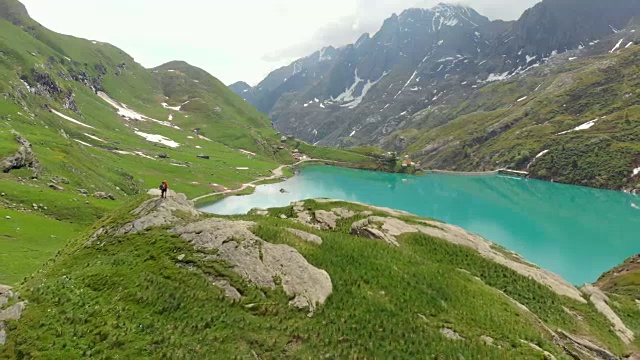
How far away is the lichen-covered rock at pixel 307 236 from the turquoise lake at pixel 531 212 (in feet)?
236

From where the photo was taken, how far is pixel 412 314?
22.2 meters

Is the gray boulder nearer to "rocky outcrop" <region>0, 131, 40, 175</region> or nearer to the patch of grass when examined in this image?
"rocky outcrop" <region>0, 131, 40, 175</region>

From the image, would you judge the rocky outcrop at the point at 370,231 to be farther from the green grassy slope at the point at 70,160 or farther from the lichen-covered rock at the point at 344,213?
the green grassy slope at the point at 70,160

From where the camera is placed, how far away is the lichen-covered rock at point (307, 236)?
2834 cm

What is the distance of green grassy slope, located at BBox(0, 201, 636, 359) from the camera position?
57.8ft

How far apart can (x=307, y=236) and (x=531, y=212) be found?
13967cm

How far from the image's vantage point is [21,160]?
213ft

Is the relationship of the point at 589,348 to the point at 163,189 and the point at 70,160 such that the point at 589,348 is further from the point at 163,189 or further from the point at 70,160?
the point at 70,160

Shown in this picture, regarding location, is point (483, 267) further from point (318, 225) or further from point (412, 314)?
point (318, 225)

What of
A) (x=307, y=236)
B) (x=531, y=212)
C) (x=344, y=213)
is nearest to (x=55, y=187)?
(x=344, y=213)

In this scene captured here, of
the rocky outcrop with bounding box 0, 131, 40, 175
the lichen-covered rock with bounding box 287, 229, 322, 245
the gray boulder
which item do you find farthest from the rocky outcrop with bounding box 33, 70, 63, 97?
the lichen-covered rock with bounding box 287, 229, 322, 245

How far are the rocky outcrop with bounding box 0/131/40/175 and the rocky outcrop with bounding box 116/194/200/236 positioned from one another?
167 feet

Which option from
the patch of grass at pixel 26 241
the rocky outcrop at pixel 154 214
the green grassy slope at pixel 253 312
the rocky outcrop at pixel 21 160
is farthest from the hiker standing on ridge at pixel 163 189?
the rocky outcrop at pixel 21 160

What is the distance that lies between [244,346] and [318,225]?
2248cm
